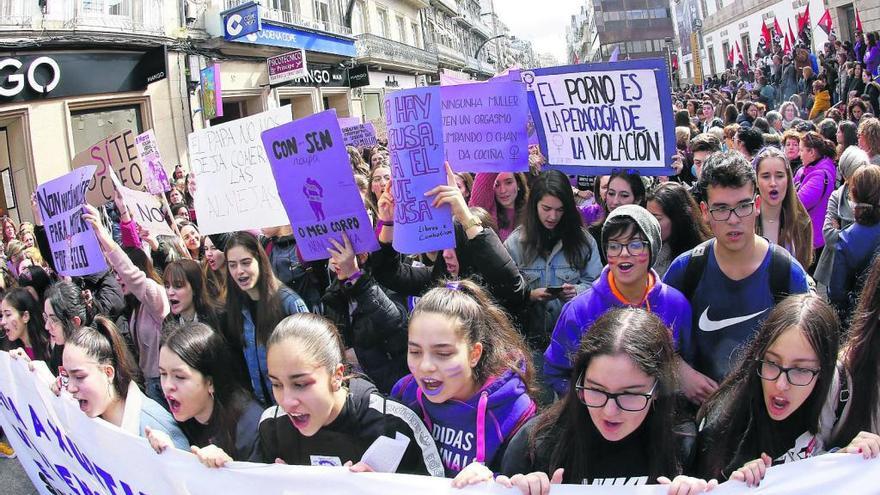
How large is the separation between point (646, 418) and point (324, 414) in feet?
3.43

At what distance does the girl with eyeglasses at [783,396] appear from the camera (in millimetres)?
1786

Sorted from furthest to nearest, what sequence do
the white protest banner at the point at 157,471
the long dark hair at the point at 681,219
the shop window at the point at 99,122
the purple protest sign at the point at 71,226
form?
the shop window at the point at 99,122, the purple protest sign at the point at 71,226, the long dark hair at the point at 681,219, the white protest banner at the point at 157,471

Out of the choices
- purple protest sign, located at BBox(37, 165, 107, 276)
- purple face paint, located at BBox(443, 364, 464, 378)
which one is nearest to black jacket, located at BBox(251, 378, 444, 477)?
purple face paint, located at BBox(443, 364, 464, 378)

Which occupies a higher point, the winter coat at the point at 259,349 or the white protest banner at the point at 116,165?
the white protest banner at the point at 116,165

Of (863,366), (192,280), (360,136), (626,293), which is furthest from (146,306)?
(360,136)

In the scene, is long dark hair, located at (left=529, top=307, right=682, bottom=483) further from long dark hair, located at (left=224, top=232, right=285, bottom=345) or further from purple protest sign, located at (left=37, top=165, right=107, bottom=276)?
purple protest sign, located at (left=37, top=165, right=107, bottom=276)

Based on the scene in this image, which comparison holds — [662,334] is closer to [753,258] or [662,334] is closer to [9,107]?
[753,258]

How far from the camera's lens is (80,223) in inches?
161

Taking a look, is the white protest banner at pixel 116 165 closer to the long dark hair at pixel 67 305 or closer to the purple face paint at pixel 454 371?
the long dark hair at pixel 67 305

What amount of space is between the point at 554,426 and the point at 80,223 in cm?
345

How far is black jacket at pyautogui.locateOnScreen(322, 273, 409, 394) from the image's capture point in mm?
2912

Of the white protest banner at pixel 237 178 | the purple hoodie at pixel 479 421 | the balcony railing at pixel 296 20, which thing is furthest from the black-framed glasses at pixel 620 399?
the balcony railing at pixel 296 20

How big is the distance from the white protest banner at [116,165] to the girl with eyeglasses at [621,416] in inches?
177

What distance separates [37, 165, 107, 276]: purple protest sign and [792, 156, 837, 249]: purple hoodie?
4810mm
